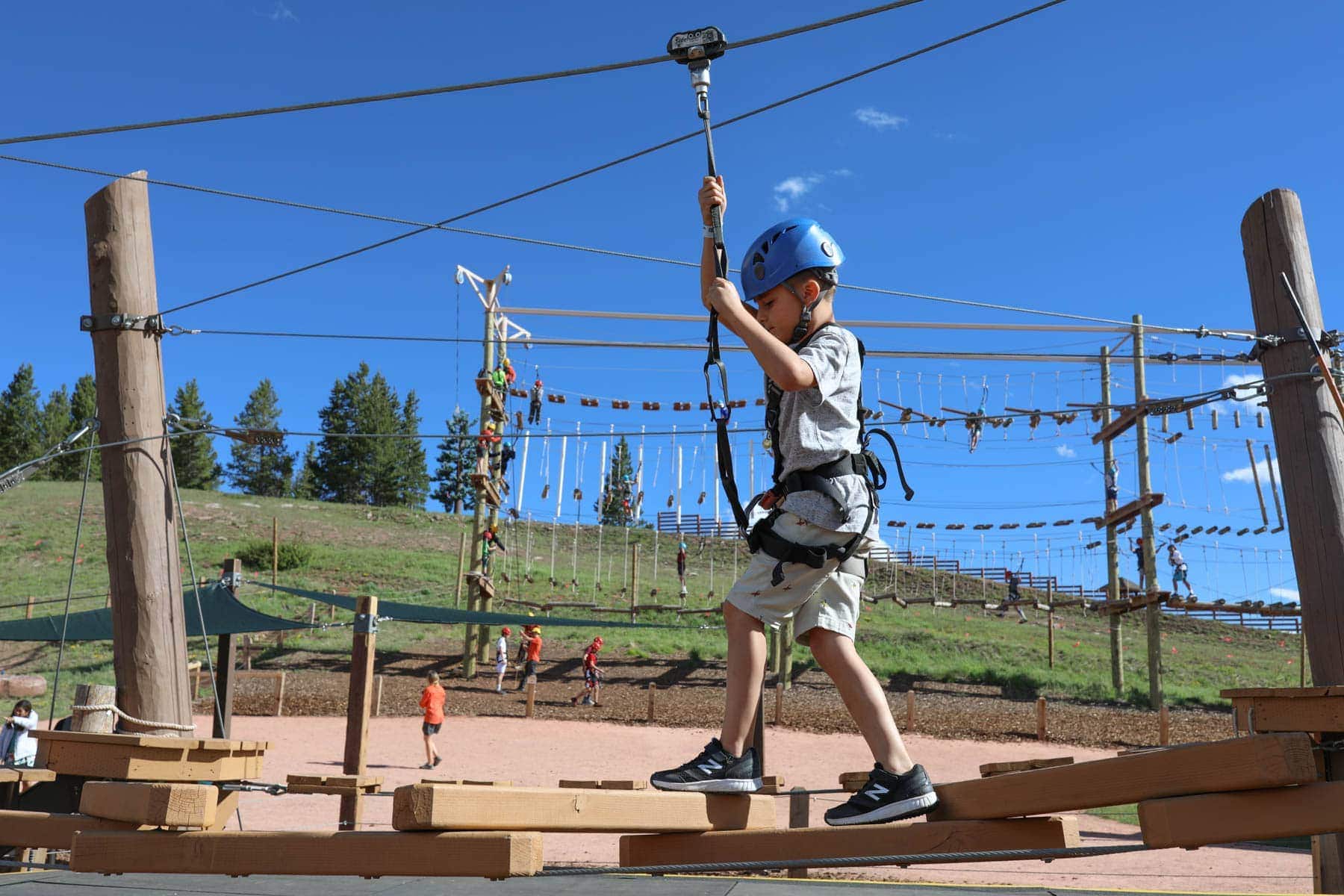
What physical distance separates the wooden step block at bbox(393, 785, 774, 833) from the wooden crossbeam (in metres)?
21.3

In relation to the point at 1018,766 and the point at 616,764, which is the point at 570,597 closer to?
the point at 616,764

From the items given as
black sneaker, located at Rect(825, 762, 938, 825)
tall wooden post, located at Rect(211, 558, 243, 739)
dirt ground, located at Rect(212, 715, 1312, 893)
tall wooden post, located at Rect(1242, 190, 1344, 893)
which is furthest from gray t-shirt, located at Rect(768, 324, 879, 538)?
tall wooden post, located at Rect(211, 558, 243, 739)

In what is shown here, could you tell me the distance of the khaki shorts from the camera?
3.06 metres

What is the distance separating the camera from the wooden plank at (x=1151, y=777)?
260cm

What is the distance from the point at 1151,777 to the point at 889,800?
70 centimetres

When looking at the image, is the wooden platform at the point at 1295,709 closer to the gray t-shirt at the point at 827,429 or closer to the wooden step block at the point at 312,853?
the gray t-shirt at the point at 827,429

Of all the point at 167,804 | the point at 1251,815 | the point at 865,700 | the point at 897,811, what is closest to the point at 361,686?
the point at 167,804

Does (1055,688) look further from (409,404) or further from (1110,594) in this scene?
(409,404)

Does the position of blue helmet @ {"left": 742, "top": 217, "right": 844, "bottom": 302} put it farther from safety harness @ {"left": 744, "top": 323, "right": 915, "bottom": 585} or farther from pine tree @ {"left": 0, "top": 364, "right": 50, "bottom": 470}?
pine tree @ {"left": 0, "top": 364, "right": 50, "bottom": 470}

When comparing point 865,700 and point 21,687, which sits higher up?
point 865,700

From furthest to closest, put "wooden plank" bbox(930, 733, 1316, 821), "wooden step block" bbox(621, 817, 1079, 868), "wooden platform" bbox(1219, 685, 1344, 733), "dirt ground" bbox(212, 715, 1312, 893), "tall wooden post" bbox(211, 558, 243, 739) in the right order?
"tall wooden post" bbox(211, 558, 243, 739) < "dirt ground" bbox(212, 715, 1312, 893) < "wooden platform" bbox(1219, 685, 1344, 733) < "wooden step block" bbox(621, 817, 1079, 868) < "wooden plank" bbox(930, 733, 1316, 821)

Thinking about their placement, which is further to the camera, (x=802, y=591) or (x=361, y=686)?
(x=361, y=686)

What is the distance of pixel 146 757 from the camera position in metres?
3.81

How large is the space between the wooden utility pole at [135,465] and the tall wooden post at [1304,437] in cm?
581
